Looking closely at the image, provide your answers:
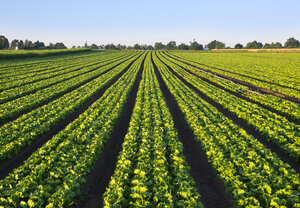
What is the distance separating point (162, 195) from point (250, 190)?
364 cm

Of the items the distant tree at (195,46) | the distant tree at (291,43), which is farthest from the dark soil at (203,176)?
the distant tree at (291,43)

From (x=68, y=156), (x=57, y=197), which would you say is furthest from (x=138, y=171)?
(x=68, y=156)

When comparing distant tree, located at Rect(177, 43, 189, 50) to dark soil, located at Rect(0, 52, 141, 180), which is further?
distant tree, located at Rect(177, 43, 189, 50)

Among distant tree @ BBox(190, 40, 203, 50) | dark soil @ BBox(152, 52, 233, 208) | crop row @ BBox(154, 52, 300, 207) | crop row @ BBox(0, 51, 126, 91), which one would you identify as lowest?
dark soil @ BBox(152, 52, 233, 208)

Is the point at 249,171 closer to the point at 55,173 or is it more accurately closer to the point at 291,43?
the point at 55,173

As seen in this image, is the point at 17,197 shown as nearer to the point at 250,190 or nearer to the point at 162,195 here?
the point at 162,195

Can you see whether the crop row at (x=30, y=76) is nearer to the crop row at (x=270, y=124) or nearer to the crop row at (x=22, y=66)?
the crop row at (x=22, y=66)

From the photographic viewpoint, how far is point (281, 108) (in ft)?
54.6

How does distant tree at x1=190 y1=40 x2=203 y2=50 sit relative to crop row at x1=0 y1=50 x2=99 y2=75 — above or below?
above

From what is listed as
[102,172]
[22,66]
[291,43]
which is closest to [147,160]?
[102,172]

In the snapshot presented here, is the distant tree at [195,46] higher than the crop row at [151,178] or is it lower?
higher

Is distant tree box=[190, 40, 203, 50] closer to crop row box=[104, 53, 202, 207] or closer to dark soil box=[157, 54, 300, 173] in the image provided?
dark soil box=[157, 54, 300, 173]

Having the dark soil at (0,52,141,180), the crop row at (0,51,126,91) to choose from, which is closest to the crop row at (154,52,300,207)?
the dark soil at (0,52,141,180)

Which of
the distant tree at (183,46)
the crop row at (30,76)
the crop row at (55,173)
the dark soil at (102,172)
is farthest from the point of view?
the distant tree at (183,46)
